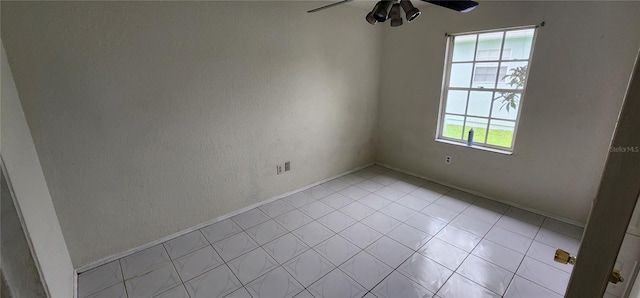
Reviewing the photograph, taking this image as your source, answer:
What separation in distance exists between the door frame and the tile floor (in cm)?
129

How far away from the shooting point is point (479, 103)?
315 cm

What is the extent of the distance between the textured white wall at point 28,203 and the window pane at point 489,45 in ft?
12.9

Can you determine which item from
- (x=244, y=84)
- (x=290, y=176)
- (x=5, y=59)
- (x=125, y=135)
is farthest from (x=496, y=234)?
(x=5, y=59)

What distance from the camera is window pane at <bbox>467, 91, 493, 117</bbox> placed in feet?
10.1

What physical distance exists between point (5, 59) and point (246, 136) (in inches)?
64.2

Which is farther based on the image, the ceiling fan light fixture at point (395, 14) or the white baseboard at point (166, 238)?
the white baseboard at point (166, 238)

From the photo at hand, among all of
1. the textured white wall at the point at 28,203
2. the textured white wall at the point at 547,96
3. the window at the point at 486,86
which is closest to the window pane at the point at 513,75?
the window at the point at 486,86

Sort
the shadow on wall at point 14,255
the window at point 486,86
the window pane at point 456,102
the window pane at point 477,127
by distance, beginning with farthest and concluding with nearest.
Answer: the window pane at point 456,102, the window pane at point 477,127, the window at point 486,86, the shadow on wall at point 14,255

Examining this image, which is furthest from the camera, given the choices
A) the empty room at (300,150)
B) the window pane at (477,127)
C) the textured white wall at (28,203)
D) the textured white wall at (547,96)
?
the window pane at (477,127)

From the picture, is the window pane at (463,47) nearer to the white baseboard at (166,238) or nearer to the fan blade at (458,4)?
the fan blade at (458,4)

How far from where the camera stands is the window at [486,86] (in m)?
2.79

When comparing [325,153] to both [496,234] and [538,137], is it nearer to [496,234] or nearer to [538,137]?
[496,234]

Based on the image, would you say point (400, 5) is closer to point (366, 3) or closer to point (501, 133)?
point (366, 3)

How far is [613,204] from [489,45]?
3.00 meters
